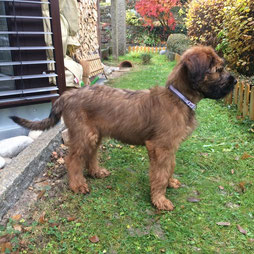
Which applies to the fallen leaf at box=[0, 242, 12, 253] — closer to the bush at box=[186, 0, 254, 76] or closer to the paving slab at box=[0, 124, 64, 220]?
the paving slab at box=[0, 124, 64, 220]

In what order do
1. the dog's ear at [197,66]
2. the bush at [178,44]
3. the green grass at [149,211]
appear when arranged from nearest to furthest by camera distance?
the green grass at [149,211] → the dog's ear at [197,66] → the bush at [178,44]

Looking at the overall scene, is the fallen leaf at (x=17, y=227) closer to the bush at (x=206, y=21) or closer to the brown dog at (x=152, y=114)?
the brown dog at (x=152, y=114)

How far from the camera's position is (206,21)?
988cm

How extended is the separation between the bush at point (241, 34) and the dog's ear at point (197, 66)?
3.03 metres

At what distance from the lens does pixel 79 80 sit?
6.78 meters

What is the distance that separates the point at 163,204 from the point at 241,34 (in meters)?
4.38

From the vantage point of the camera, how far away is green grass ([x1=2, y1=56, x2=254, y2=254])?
2855 millimetres

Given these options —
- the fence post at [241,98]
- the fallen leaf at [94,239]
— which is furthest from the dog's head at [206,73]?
the fence post at [241,98]

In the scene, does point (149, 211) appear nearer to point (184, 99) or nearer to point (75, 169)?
point (75, 169)

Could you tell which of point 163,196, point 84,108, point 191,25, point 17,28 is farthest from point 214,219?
point 191,25

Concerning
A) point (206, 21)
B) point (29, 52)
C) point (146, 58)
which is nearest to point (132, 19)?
point (146, 58)

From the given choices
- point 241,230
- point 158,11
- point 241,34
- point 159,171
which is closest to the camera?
point 241,230

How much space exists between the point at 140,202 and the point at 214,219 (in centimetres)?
97

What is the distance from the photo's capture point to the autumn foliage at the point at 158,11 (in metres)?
21.3
